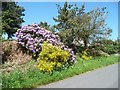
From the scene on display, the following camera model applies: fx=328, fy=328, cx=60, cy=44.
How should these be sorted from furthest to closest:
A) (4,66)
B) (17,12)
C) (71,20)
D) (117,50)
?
(17,12), (117,50), (71,20), (4,66)

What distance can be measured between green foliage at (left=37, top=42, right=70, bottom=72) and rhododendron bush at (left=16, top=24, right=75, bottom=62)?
2601 mm

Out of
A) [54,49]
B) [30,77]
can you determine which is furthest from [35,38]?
[30,77]

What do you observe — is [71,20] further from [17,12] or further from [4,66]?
[17,12]

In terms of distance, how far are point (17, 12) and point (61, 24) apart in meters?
17.2

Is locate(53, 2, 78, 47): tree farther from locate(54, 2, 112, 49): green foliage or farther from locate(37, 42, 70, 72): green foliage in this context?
locate(37, 42, 70, 72): green foliage

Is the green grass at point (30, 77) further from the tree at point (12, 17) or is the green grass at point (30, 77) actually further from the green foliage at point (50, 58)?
the tree at point (12, 17)

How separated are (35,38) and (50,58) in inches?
184

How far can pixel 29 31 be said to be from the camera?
77.9ft

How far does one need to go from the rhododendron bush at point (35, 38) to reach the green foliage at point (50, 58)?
260 centimetres

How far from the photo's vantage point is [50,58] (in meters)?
18.8

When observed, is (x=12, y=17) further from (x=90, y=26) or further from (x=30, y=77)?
(x=30, y=77)

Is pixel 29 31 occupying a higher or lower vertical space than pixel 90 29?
lower

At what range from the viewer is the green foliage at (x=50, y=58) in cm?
1803

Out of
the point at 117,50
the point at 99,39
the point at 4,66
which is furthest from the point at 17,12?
the point at 4,66
